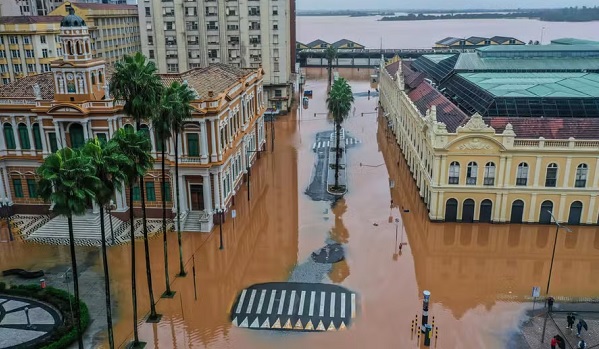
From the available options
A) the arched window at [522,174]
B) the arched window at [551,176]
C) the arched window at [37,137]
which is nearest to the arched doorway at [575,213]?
the arched window at [551,176]

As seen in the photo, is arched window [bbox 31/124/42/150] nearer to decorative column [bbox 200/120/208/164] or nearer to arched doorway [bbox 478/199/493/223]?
decorative column [bbox 200/120/208/164]

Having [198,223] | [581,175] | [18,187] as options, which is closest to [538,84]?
[581,175]

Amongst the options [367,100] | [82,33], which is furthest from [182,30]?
[82,33]

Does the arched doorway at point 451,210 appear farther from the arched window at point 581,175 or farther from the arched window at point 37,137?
the arched window at point 37,137

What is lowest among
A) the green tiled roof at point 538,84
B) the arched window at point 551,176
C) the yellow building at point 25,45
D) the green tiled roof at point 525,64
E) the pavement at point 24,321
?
the pavement at point 24,321

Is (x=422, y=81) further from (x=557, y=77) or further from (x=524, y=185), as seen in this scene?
(x=524, y=185)

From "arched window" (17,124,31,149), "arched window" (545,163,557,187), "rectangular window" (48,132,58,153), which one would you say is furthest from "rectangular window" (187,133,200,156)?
"arched window" (545,163,557,187)
